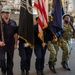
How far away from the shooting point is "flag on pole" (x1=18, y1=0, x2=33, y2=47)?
7.25 meters

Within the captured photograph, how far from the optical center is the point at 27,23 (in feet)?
24.0

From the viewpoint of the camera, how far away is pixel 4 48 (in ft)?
22.3

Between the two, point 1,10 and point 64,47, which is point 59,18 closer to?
point 64,47

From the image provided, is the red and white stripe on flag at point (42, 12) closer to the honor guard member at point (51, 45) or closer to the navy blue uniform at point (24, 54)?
the honor guard member at point (51, 45)

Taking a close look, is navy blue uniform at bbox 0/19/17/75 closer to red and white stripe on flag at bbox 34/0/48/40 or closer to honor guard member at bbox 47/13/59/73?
red and white stripe on flag at bbox 34/0/48/40

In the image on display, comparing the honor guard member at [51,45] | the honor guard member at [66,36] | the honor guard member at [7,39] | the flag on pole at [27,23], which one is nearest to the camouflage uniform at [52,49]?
the honor guard member at [51,45]

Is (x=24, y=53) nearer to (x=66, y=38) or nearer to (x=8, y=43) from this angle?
(x=8, y=43)

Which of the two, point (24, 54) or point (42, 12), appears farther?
point (42, 12)

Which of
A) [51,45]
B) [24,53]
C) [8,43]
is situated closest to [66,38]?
[51,45]

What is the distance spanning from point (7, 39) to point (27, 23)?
0.82 m

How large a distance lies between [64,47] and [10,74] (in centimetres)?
237

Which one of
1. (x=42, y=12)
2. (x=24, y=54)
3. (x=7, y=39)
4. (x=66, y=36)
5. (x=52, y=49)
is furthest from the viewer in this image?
(x=66, y=36)

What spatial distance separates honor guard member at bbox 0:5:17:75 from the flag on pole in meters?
0.31

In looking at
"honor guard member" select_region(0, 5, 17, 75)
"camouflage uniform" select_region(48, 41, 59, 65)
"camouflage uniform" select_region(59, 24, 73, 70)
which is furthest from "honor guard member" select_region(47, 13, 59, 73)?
"honor guard member" select_region(0, 5, 17, 75)
